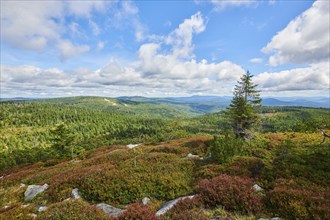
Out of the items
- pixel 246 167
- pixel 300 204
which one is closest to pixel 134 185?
pixel 246 167

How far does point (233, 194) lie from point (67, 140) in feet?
137

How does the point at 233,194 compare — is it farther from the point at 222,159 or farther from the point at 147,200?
the point at 222,159

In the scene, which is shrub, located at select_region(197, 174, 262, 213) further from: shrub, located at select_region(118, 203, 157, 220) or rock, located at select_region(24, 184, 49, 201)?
rock, located at select_region(24, 184, 49, 201)

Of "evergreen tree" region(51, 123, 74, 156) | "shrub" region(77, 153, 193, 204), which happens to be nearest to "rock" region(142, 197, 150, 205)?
"shrub" region(77, 153, 193, 204)

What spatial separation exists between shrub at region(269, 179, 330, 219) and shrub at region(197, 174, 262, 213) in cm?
70

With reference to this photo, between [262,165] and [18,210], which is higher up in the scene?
[262,165]

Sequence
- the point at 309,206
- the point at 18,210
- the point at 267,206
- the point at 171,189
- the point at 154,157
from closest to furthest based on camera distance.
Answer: the point at 309,206
the point at 267,206
the point at 18,210
the point at 171,189
the point at 154,157

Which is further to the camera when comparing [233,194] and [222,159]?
[222,159]

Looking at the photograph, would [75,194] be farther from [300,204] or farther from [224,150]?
[300,204]

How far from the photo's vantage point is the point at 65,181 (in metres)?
12.6

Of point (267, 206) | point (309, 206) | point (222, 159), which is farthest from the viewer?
point (222, 159)

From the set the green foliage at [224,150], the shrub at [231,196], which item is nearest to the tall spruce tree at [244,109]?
the green foliage at [224,150]

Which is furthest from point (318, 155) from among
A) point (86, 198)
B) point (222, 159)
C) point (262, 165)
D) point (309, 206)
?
point (86, 198)

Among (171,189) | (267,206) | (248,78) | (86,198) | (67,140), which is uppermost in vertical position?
(248,78)
